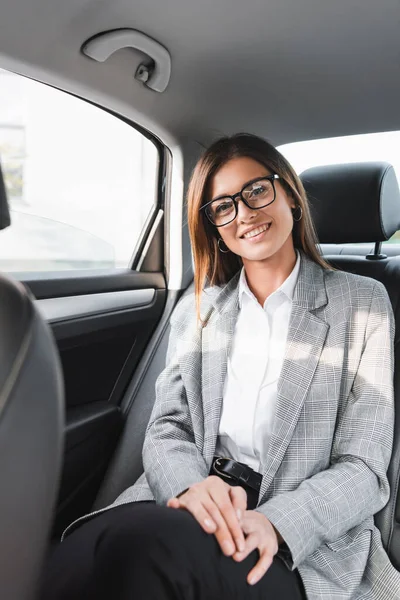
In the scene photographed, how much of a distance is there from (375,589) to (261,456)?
14.2 inches

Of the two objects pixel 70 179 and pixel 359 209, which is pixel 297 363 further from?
pixel 70 179

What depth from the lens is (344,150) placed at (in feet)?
7.35

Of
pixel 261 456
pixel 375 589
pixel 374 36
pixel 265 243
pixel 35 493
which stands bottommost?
pixel 375 589

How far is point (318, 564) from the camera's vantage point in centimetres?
127

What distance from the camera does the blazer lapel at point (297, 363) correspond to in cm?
141

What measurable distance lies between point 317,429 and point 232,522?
1.32ft

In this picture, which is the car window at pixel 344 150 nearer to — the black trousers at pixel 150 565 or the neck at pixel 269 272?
the neck at pixel 269 272

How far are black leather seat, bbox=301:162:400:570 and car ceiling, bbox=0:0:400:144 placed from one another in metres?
0.25

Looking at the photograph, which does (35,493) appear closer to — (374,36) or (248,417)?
(248,417)

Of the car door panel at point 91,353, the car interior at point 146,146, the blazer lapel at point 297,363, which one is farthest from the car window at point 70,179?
the blazer lapel at point 297,363

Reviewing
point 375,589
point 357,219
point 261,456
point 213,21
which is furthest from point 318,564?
point 213,21

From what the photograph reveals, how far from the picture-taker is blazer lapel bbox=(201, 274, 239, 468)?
153 centimetres

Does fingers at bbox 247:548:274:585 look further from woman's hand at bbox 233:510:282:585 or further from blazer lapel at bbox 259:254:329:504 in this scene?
blazer lapel at bbox 259:254:329:504

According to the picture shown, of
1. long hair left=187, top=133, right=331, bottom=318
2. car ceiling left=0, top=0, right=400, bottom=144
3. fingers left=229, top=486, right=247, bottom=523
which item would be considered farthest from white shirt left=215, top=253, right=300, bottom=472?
car ceiling left=0, top=0, right=400, bottom=144
